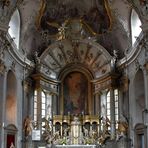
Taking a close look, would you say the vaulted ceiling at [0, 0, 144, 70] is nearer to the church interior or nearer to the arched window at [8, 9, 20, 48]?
the church interior

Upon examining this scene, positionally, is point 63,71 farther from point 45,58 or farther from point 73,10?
point 73,10

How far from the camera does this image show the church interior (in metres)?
27.7

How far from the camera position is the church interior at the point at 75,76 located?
27.7 m

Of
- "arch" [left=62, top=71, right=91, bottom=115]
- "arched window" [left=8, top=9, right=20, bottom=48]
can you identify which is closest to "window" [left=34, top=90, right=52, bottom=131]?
"arch" [left=62, top=71, right=91, bottom=115]

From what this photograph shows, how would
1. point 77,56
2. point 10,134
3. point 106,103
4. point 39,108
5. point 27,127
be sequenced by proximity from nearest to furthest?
point 10,134
point 27,127
point 39,108
point 106,103
point 77,56

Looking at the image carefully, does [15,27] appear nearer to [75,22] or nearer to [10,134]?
[75,22]

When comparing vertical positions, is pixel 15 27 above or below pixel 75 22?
below

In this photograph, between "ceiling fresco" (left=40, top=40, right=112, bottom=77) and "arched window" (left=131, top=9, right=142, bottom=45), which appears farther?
"ceiling fresco" (left=40, top=40, right=112, bottom=77)

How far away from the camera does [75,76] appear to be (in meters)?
33.2

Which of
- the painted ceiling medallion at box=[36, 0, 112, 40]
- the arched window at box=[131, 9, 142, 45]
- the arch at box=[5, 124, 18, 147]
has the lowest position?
the arch at box=[5, 124, 18, 147]

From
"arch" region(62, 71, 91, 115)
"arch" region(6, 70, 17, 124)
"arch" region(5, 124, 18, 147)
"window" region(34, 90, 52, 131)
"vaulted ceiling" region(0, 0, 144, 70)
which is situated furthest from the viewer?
"arch" region(62, 71, 91, 115)

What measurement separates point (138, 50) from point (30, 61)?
837 cm

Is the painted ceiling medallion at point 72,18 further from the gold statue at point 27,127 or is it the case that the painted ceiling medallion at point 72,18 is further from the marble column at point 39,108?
the gold statue at point 27,127

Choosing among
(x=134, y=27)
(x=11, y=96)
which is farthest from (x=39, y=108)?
(x=134, y=27)
